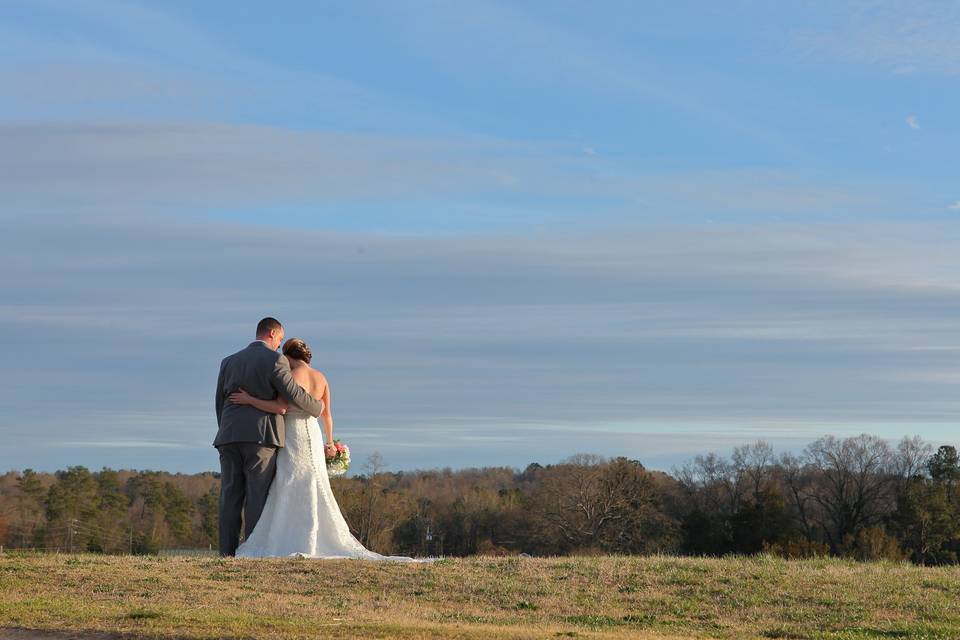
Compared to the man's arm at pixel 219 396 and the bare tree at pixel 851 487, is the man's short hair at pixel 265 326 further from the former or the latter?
the bare tree at pixel 851 487

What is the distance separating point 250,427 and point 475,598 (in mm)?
4450

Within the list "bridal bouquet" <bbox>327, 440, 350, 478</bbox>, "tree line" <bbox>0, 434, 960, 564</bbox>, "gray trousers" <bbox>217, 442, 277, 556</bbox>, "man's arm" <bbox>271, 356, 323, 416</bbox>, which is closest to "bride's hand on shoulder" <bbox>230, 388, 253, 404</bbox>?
"man's arm" <bbox>271, 356, 323, 416</bbox>

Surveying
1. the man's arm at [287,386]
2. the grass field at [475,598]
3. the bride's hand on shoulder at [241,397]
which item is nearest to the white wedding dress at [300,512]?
the man's arm at [287,386]

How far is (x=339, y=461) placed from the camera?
17734 mm

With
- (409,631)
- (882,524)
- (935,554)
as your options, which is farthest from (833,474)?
(409,631)

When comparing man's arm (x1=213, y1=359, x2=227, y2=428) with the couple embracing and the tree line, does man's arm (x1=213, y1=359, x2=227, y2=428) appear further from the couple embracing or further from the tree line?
the tree line

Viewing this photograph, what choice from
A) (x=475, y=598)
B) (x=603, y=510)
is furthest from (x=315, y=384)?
(x=603, y=510)

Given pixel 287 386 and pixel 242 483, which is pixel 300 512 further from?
pixel 287 386

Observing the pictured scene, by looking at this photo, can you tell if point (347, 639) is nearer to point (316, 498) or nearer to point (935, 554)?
point (316, 498)

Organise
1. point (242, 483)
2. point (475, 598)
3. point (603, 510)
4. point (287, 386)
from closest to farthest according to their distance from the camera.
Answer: point (475, 598) < point (287, 386) < point (242, 483) < point (603, 510)

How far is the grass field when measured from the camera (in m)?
11.4

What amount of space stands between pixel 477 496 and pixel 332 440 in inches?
2745

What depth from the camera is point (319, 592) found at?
1348cm

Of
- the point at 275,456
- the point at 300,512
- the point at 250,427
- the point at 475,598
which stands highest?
the point at 250,427
